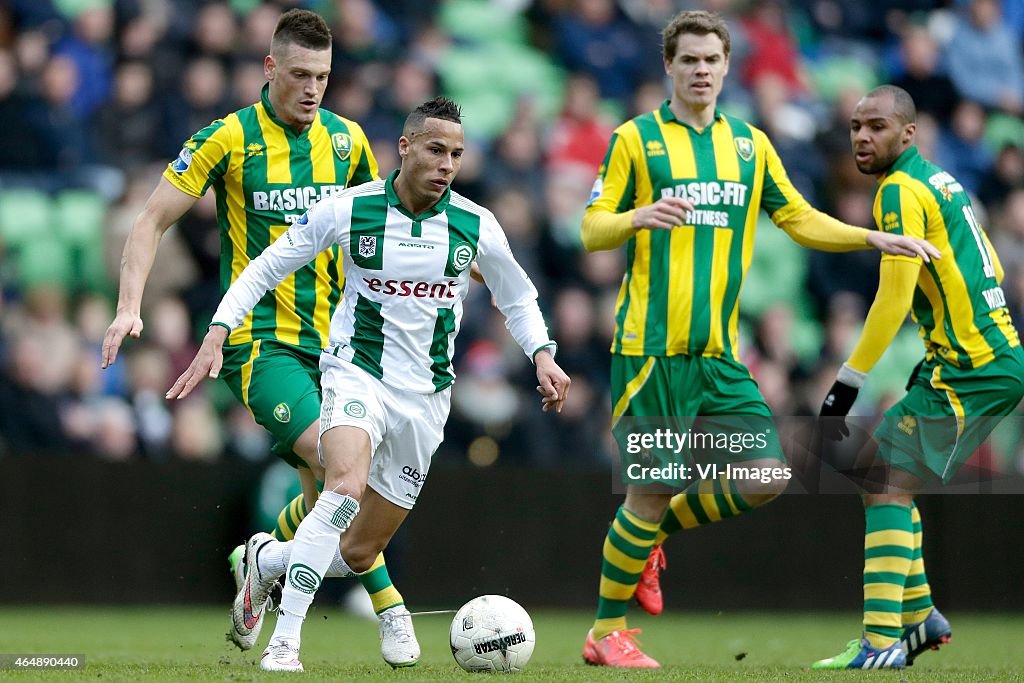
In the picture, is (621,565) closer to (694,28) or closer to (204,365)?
(204,365)

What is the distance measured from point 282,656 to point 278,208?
210cm

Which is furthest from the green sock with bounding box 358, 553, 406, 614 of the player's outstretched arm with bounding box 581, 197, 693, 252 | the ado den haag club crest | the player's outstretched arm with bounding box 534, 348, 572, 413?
the ado den haag club crest

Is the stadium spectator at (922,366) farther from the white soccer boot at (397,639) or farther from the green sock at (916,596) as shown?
the white soccer boot at (397,639)

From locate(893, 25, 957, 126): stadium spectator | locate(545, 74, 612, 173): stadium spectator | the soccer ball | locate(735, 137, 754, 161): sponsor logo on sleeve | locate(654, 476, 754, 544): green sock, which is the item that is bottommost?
the soccer ball

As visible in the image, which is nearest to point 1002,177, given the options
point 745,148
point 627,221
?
point 745,148

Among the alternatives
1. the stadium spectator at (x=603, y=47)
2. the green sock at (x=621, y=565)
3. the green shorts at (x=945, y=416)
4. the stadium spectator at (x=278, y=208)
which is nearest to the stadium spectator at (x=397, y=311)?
the stadium spectator at (x=278, y=208)

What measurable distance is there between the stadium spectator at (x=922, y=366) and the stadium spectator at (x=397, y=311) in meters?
1.57

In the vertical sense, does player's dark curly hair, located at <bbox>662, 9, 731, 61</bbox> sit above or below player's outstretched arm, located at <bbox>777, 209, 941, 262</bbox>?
above

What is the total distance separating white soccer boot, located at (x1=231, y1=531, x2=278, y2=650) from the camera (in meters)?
6.55

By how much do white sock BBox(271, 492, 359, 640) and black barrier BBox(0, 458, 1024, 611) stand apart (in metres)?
4.44

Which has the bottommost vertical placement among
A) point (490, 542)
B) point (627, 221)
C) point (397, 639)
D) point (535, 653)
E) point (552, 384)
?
point (490, 542)

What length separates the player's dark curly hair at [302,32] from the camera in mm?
6719

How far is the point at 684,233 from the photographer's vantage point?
7.00 m

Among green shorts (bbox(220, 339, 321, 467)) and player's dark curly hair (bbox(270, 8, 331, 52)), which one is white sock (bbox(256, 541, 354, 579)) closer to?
green shorts (bbox(220, 339, 321, 467))
